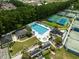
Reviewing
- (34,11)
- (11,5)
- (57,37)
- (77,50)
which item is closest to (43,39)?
(57,37)

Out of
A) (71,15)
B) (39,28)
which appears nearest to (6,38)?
(39,28)

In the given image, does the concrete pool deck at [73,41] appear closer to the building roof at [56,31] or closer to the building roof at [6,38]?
the building roof at [56,31]

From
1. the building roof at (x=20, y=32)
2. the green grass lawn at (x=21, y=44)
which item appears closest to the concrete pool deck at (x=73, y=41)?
the green grass lawn at (x=21, y=44)

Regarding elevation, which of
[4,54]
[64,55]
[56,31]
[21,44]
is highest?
[56,31]

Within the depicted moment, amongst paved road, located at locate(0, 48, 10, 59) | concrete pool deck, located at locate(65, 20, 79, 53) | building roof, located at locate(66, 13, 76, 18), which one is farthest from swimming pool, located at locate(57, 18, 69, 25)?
paved road, located at locate(0, 48, 10, 59)

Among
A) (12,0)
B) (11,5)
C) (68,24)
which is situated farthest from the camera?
(12,0)

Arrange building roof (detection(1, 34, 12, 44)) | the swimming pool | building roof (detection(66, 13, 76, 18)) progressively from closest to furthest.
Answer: building roof (detection(1, 34, 12, 44))
the swimming pool
building roof (detection(66, 13, 76, 18))

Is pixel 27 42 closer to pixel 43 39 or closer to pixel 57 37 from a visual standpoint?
pixel 43 39

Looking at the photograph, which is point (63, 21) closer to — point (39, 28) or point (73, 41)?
point (39, 28)

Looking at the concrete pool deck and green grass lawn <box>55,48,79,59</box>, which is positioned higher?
the concrete pool deck

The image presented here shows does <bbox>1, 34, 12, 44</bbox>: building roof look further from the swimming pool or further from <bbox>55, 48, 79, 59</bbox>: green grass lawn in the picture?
the swimming pool

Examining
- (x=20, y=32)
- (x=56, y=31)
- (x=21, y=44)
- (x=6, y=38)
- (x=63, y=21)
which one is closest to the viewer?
(x=21, y=44)
